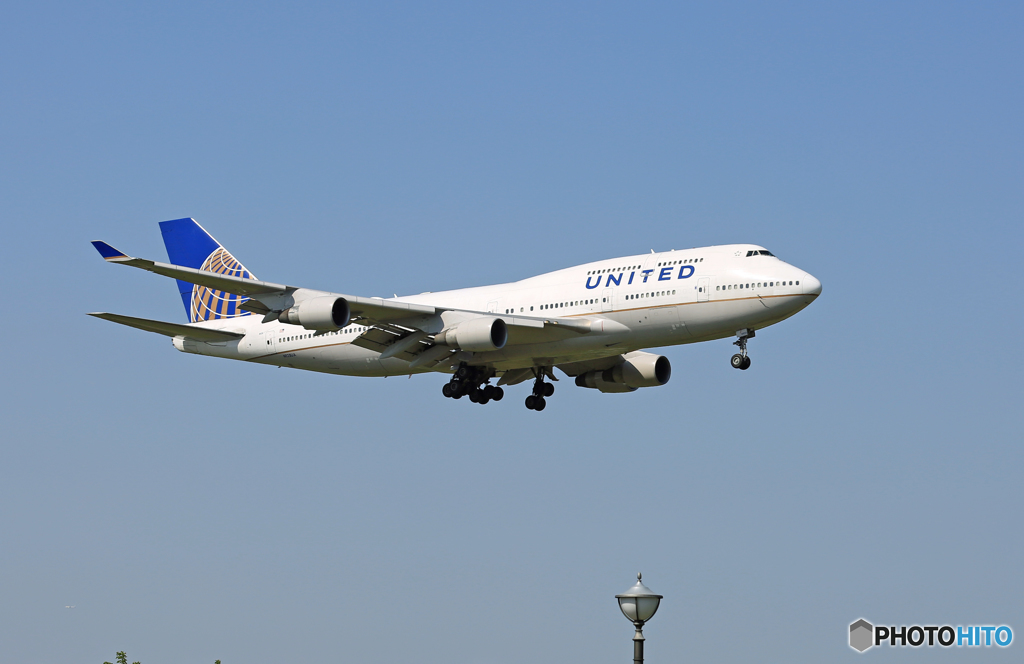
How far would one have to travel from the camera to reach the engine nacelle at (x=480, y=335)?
4009 cm

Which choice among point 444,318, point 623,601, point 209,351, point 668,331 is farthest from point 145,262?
point 623,601

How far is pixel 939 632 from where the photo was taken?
26.2 m

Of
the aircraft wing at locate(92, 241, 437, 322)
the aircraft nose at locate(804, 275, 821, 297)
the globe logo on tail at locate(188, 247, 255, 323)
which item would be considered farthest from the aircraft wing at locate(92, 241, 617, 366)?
the globe logo on tail at locate(188, 247, 255, 323)

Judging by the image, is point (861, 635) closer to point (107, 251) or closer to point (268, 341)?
point (107, 251)

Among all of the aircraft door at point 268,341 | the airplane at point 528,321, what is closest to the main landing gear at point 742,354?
the airplane at point 528,321

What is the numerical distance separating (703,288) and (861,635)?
14.2 meters

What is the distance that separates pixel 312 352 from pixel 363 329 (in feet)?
9.03

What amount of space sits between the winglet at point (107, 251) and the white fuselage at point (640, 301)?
11140 mm

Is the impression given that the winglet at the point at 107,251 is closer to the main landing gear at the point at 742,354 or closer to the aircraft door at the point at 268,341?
the aircraft door at the point at 268,341

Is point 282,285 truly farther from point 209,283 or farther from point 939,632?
point 939,632

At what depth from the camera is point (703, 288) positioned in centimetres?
3903

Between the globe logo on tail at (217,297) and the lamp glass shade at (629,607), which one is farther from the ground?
the globe logo on tail at (217,297)

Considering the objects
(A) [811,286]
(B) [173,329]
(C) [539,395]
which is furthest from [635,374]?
(B) [173,329]

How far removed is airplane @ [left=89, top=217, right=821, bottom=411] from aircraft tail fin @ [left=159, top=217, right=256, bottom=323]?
7.72 ft
